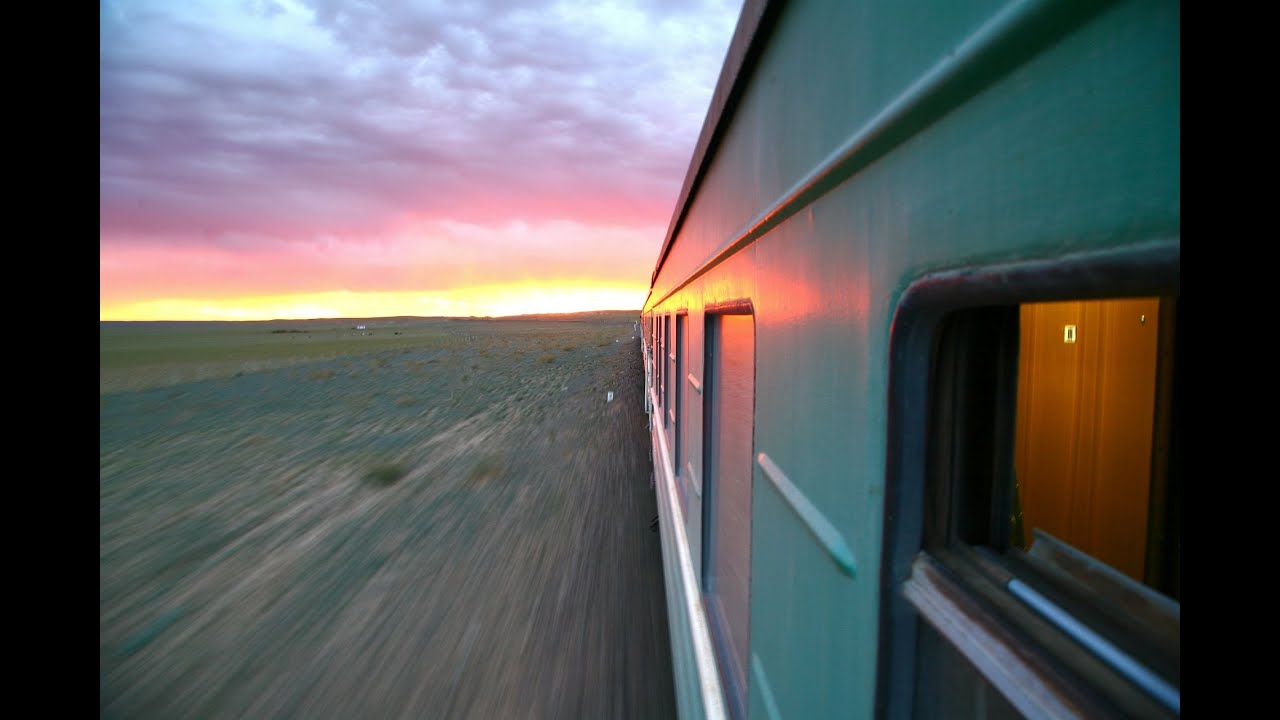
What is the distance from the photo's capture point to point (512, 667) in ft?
11.8

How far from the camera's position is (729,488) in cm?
234

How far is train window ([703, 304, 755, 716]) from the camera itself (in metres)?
1.95

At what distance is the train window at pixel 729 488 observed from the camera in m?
1.95

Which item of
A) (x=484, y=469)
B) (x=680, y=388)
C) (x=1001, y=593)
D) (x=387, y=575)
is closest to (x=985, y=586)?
(x=1001, y=593)

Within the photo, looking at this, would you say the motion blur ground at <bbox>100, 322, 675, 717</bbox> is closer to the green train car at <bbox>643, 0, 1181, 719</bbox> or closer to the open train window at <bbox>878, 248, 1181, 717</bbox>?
the green train car at <bbox>643, 0, 1181, 719</bbox>

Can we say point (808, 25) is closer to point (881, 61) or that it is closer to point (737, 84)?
point (881, 61)

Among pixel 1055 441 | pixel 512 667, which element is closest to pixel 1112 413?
pixel 1055 441

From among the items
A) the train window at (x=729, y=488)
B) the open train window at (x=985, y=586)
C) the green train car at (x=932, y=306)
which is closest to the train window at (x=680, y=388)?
the train window at (x=729, y=488)

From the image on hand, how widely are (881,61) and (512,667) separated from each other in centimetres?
380

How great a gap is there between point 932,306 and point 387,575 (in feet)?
17.3

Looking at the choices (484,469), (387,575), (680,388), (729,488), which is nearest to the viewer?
(729,488)

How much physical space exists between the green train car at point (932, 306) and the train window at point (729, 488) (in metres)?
0.31

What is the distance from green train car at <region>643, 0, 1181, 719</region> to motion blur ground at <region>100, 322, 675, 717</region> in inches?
95.7

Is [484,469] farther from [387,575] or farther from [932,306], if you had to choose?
[932,306]
